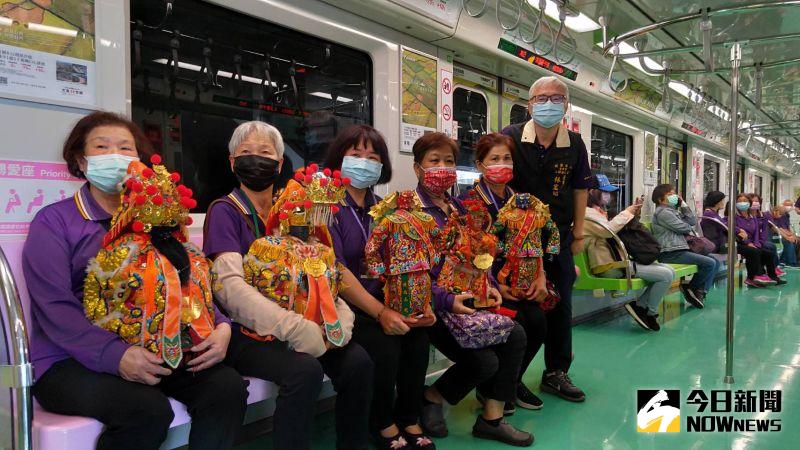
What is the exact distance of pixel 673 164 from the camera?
8.98 m

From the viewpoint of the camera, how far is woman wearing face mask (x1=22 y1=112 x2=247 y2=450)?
4.86 ft

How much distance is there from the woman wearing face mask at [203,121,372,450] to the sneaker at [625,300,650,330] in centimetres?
357

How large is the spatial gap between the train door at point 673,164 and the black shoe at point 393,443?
7498mm

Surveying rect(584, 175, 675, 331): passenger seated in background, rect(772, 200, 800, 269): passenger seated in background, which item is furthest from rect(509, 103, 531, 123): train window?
rect(772, 200, 800, 269): passenger seated in background

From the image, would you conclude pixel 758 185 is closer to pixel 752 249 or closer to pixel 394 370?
pixel 752 249

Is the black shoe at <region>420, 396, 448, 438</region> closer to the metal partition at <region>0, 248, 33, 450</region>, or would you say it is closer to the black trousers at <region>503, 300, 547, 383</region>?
the black trousers at <region>503, 300, 547, 383</region>

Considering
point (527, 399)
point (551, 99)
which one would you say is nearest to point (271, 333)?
point (527, 399)

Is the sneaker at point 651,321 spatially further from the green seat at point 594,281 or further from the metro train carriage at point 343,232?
the green seat at point 594,281

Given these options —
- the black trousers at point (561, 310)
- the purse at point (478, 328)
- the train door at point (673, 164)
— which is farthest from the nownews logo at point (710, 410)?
the train door at point (673, 164)

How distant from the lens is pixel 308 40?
3.14 meters

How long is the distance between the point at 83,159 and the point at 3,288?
24.4 inches

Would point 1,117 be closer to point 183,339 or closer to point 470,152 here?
point 183,339

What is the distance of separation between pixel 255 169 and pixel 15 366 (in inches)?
41.3

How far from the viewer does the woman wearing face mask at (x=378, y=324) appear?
222 cm
